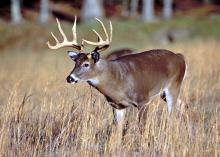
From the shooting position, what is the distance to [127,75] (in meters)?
9.16

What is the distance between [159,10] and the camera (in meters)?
50.9

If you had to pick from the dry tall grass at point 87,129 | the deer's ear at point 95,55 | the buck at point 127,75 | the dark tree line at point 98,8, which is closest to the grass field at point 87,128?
the dry tall grass at point 87,129

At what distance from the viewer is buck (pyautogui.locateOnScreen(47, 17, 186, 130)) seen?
8.59 metres

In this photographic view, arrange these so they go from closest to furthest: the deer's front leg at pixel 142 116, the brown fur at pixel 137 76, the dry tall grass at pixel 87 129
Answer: the dry tall grass at pixel 87 129 < the deer's front leg at pixel 142 116 < the brown fur at pixel 137 76

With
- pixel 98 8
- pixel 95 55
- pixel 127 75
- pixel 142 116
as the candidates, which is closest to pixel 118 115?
pixel 142 116

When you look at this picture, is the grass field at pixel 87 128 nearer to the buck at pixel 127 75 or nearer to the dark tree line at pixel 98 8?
the buck at pixel 127 75

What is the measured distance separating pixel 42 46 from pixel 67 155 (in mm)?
21497

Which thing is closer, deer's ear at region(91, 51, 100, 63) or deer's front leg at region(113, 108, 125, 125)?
deer's ear at region(91, 51, 100, 63)

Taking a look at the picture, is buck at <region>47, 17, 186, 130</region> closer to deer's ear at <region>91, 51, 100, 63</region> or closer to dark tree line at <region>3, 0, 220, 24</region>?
deer's ear at <region>91, 51, 100, 63</region>

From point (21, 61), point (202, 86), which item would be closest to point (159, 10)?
point (21, 61)

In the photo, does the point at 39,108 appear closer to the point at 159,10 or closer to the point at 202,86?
the point at 202,86

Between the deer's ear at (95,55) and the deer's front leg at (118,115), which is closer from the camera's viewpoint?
the deer's ear at (95,55)

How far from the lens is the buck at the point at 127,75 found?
859 centimetres

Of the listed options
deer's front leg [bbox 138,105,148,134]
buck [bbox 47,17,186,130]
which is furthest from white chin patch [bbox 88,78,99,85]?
deer's front leg [bbox 138,105,148,134]
